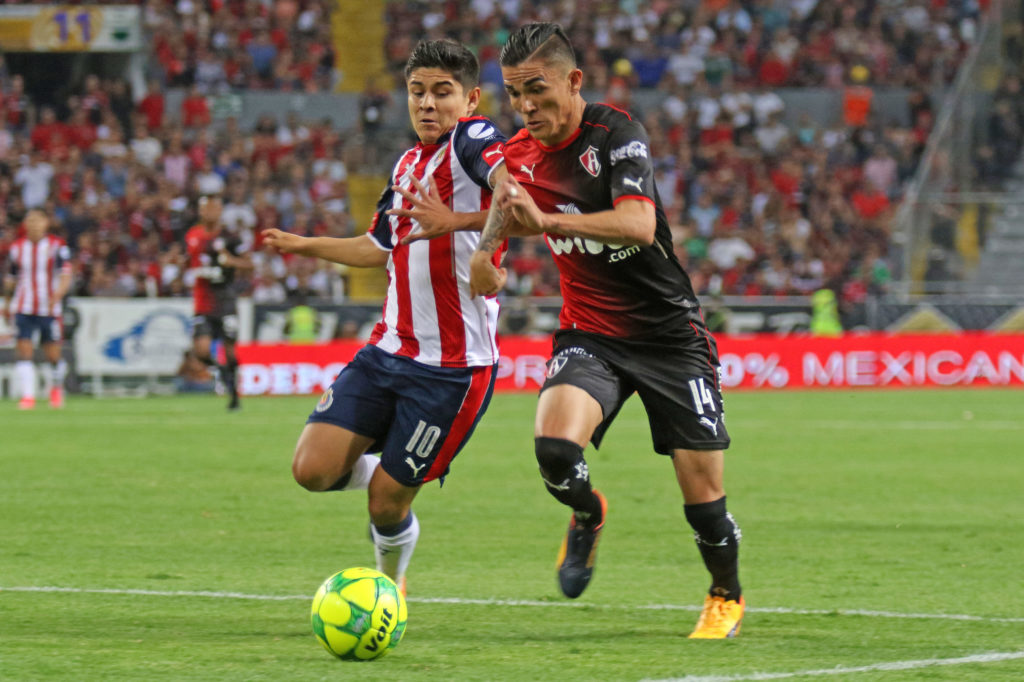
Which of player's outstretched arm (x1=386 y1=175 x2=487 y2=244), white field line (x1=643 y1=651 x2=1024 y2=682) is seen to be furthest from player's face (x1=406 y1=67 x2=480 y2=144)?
white field line (x1=643 y1=651 x2=1024 y2=682)

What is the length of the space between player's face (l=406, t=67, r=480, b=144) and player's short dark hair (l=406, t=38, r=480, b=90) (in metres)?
0.02

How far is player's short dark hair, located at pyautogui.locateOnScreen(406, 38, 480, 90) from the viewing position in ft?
20.1

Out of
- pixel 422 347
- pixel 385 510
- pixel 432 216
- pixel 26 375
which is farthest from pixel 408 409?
pixel 26 375

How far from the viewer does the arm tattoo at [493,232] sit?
17.8ft

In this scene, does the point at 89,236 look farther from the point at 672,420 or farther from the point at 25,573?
the point at 672,420

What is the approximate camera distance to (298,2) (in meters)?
29.1

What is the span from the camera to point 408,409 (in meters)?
6.10

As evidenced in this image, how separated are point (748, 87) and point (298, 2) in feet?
28.0

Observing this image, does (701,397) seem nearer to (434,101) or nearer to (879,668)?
(879,668)

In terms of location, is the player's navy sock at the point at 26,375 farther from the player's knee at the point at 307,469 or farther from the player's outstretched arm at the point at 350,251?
the player's knee at the point at 307,469

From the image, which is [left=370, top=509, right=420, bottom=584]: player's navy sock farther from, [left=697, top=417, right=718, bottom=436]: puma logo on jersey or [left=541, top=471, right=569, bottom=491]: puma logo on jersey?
[left=697, top=417, right=718, bottom=436]: puma logo on jersey

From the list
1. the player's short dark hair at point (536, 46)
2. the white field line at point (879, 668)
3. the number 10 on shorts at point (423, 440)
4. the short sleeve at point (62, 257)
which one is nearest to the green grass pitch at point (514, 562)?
the white field line at point (879, 668)

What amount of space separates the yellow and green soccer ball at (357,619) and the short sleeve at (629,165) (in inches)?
62.7

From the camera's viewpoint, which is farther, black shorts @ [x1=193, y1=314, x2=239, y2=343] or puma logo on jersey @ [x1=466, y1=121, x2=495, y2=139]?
black shorts @ [x1=193, y1=314, x2=239, y2=343]
